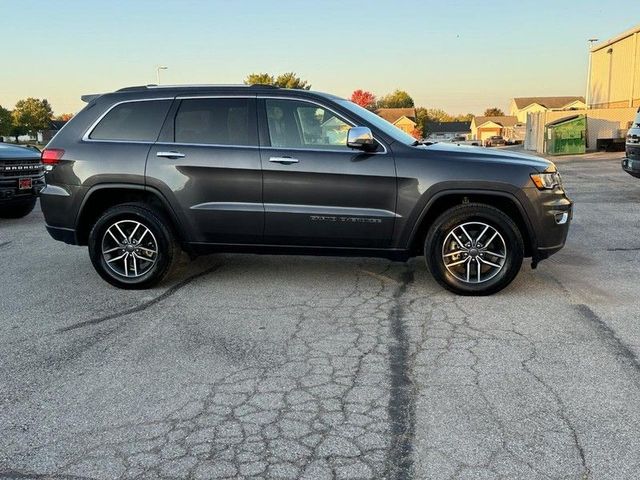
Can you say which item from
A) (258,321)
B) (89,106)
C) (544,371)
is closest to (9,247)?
(89,106)

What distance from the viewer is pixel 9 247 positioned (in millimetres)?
7887

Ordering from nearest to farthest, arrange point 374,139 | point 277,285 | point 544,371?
1. point 544,371
2. point 374,139
3. point 277,285

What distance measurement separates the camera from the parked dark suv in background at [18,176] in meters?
9.29

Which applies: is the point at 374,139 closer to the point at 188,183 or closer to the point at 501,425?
the point at 188,183

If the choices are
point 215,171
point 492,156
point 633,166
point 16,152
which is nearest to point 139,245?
point 215,171

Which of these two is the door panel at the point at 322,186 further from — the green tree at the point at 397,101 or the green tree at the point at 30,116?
the green tree at the point at 397,101

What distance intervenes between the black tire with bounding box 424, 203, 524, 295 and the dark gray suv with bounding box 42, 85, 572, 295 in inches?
0.4

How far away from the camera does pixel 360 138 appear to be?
5027mm

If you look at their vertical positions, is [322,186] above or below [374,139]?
below

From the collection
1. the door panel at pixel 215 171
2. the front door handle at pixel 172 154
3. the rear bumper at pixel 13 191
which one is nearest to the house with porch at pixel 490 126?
the rear bumper at pixel 13 191

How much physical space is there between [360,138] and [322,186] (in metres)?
0.55

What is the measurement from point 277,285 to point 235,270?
2.59ft

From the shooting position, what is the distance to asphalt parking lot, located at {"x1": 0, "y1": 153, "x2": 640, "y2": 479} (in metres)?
2.80

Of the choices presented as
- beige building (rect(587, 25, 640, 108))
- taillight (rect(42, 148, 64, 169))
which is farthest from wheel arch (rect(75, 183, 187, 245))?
beige building (rect(587, 25, 640, 108))
